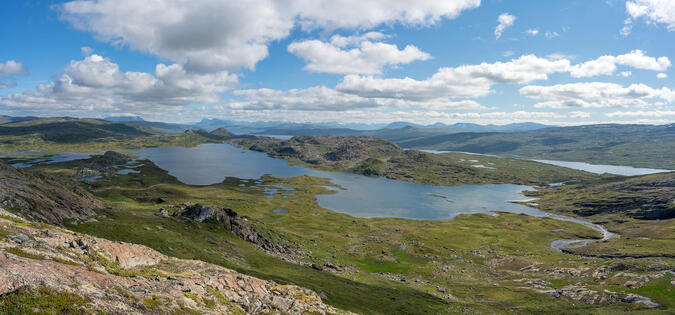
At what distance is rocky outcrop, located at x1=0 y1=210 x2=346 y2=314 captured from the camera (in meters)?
21.6

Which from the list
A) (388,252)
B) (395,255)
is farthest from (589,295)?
(388,252)

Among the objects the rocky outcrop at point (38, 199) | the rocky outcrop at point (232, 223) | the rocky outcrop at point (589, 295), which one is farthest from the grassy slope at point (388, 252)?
the rocky outcrop at point (38, 199)

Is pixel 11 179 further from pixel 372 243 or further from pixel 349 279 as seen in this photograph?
pixel 372 243

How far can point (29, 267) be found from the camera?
866 inches

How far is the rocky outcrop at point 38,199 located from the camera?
58250 mm

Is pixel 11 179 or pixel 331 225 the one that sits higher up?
pixel 11 179

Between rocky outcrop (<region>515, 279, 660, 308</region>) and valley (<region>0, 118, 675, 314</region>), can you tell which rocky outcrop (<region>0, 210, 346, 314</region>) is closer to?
valley (<region>0, 118, 675, 314</region>)

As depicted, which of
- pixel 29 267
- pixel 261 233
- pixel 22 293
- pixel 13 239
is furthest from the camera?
pixel 261 233

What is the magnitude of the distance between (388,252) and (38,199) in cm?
11187

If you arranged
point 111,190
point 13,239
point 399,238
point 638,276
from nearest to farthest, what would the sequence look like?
point 13,239 → point 638,276 → point 399,238 → point 111,190

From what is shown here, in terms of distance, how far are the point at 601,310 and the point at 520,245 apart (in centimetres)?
8389

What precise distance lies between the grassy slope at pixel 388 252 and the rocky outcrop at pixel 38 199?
5.88 meters

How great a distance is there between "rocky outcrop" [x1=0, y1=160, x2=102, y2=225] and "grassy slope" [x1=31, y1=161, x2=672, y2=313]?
231 inches

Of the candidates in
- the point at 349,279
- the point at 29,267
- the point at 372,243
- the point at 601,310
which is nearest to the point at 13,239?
the point at 29,267
